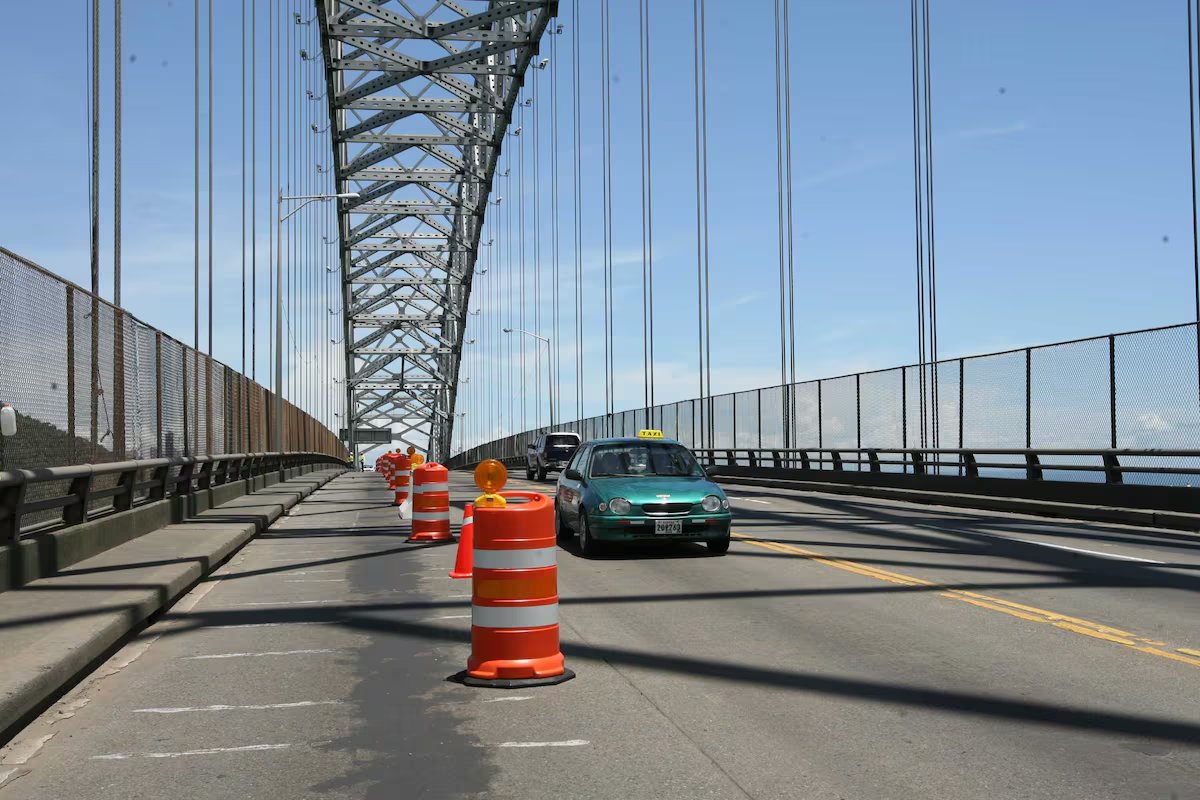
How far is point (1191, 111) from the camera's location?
71.1ft

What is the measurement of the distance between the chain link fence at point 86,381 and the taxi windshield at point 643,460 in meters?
5.72

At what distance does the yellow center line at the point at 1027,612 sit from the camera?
7.89 metres

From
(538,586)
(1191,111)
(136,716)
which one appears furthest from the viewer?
(1191,111)

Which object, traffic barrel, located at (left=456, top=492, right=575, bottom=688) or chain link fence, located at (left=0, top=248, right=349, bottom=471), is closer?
traffic barrel, located at (left=456, top=492, right=575, bottom=688)

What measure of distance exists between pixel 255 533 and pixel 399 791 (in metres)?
14.6

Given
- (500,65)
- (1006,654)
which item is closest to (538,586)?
(1006,654)

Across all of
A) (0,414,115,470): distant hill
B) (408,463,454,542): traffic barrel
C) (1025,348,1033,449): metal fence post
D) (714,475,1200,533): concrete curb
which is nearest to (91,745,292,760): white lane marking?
(0,414,115,470): distant hill

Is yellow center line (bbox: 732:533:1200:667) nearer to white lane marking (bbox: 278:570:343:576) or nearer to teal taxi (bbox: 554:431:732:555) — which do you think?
teal taxi (bbox: 554:431:732:555)

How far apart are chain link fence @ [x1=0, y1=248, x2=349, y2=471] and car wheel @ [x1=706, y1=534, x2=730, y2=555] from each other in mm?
6814

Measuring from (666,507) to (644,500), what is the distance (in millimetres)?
262

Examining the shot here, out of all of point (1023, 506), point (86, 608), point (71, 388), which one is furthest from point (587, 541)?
point (1023, 506)

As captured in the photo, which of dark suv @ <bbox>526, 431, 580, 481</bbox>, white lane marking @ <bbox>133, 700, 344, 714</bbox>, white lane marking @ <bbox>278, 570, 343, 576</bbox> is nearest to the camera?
white lane marking @ <bbox>133, 700, 344, 714</bbox>

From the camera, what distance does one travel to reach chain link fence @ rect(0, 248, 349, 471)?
10.6 m

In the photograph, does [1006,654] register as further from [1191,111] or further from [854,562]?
[1191,111]
